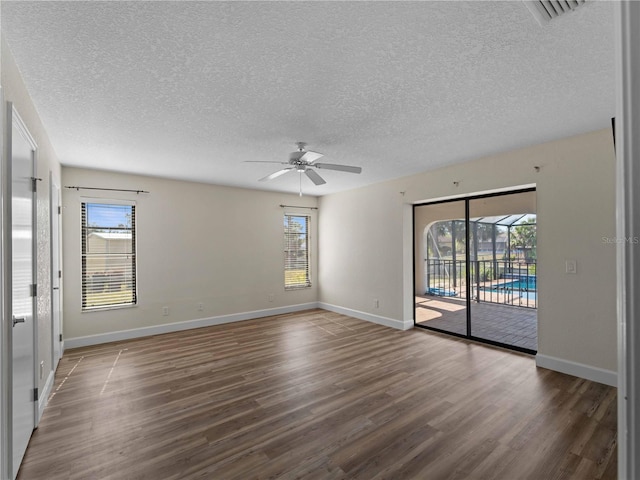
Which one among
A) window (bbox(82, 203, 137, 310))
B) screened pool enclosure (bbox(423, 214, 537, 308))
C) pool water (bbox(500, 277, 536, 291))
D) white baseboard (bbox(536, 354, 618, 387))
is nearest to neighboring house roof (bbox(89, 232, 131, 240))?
window (bbox(82, 203, 137, 310))

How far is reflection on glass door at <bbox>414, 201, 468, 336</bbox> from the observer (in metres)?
4.79

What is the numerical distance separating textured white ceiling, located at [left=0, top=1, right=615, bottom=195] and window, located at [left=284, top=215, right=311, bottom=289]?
10.6ft

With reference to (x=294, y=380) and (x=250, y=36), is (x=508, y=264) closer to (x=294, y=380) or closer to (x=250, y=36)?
(x=294, y=380)

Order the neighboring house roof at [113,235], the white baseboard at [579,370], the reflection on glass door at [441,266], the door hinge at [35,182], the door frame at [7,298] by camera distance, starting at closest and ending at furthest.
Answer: the door frame at [7,298] → the door hinge at [35,182] → the white baseboard at [579,370] → the neighboring house roof at [113,235] → the reflection on glass door at [441,266]

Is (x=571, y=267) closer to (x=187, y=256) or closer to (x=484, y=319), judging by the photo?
(x=484, y=319)

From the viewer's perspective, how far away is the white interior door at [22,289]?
1924mm

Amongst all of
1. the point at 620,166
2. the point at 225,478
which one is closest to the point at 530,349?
the point at 225,478

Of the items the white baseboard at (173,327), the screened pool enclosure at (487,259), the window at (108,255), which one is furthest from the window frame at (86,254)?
the screened pool enclosure at (487,259)

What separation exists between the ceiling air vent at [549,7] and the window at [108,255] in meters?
5.27

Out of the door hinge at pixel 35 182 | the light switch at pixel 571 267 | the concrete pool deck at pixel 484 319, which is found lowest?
the concrete pool deck at pixel 484 319

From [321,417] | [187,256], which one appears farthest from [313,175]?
[187,256]

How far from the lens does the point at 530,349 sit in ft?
12.9

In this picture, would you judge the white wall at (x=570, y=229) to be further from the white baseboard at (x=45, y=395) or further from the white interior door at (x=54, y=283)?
the white baseboard at (x=45, y=395)

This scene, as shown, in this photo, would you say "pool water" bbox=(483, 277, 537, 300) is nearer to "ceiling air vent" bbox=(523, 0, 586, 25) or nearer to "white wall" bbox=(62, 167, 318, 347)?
"ceiling air vent" bbox=(523, 0, 586, 25)
